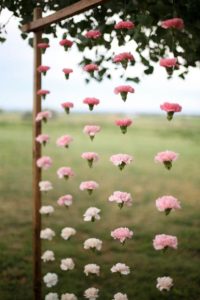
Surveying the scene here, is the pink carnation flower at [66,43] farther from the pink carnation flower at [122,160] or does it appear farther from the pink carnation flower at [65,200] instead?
the pink carnation flower at [65,200]

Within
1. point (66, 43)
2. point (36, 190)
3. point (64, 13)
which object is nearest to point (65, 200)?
point (36, 190)

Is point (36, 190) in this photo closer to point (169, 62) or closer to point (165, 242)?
point (165, 242)

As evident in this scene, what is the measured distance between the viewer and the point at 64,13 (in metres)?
4.77

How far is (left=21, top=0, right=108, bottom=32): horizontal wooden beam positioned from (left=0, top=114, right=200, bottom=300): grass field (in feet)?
10.8

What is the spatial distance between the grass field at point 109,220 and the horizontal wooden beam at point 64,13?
3298 mm

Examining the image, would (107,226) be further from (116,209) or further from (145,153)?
(145,153)

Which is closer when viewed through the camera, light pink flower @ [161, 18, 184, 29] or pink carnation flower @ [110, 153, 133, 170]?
light pink flower @ [161, 18, 184, 29]

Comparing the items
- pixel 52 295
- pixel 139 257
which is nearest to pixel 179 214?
pixel 139 257

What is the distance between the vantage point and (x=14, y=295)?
5926 millimetres

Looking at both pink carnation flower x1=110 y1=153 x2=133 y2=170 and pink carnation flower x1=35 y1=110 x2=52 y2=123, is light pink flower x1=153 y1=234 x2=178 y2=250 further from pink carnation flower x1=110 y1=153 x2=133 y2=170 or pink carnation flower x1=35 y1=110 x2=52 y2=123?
pink carnation flower x1=35 y1=110 x2=52 y2=123

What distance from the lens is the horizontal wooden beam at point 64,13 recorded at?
4.43m

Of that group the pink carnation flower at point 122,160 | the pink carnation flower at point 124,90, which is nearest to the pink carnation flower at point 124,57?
the pink carnation flower at point 124,90

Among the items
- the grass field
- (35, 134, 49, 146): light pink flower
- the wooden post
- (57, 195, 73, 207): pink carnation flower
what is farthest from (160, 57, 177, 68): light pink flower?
the grass field

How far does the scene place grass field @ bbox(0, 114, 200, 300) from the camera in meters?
6.35
